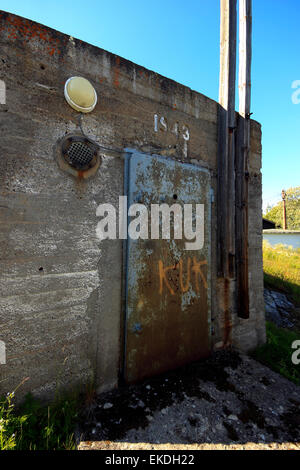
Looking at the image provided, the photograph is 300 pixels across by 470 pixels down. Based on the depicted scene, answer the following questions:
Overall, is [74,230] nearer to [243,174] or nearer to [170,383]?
[170,383]

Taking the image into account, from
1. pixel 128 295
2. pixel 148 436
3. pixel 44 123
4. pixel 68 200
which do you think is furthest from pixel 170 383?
pixel 44 123

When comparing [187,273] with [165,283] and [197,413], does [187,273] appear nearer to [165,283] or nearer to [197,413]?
[165,283]

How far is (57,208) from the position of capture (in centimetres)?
199

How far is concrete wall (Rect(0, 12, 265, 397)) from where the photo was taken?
1.80m

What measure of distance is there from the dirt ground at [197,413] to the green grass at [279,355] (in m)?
0.28

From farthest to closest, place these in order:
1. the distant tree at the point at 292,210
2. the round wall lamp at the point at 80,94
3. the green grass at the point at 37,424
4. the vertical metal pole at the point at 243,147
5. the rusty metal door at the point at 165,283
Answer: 1. the distant tree at the point at 292,210
2. the vertical metal pole at the point at 243,147
3. the rusty metal door at the point at 165,283
4. the round wall lamp at the point at 80,94
5. the green grass at the point at 37,424

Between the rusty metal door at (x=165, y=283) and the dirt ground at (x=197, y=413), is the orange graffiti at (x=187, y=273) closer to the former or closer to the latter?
the rusty metal door at (x=165, y=283)

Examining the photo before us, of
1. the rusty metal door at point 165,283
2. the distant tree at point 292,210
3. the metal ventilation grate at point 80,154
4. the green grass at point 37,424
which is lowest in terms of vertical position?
the green grass at point 37,424

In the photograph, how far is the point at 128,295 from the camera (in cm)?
227

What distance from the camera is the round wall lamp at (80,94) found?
1.99 metres

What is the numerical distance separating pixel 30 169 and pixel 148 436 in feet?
7.85

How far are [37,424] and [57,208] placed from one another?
1.76 metres

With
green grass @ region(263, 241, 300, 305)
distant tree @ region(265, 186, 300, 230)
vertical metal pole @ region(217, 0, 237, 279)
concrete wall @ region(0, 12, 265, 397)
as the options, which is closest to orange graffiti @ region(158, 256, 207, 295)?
vertical metal pole @ region(217, 0, 237, 279)

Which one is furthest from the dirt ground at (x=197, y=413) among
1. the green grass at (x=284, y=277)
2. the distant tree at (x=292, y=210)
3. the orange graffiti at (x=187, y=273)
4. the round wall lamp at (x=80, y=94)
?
the distant tree at (x=292, y=210)
